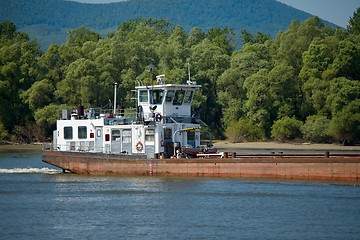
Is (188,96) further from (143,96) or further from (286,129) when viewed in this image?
(286,129)

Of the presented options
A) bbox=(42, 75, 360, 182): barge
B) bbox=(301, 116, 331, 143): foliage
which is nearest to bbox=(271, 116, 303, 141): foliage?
bbox=(301, 116, 331, 143): foliage

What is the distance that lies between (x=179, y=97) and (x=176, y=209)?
15.7 m

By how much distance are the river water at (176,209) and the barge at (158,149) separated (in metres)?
0.78

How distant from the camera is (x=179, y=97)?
56219mm

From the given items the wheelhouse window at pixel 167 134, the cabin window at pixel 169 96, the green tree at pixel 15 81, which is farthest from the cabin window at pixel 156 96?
the green tree at pixel 15 81

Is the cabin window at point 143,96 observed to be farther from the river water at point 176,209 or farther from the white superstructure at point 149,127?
the river water at point 176,209

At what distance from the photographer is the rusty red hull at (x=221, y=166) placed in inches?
1892

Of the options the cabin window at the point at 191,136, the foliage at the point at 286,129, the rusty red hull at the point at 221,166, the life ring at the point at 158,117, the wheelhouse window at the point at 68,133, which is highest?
the foliage at the point at 286,129

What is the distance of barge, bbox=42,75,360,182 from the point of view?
164 ft

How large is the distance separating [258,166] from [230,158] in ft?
6.02

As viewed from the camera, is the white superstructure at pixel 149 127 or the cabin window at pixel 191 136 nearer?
the white superstructure at pixel 149 127

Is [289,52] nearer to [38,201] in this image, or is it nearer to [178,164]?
[178,164]

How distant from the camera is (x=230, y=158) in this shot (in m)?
51.3

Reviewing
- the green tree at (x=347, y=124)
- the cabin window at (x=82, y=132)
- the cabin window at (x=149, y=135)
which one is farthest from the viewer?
the green tree at (x=347, y=124)
